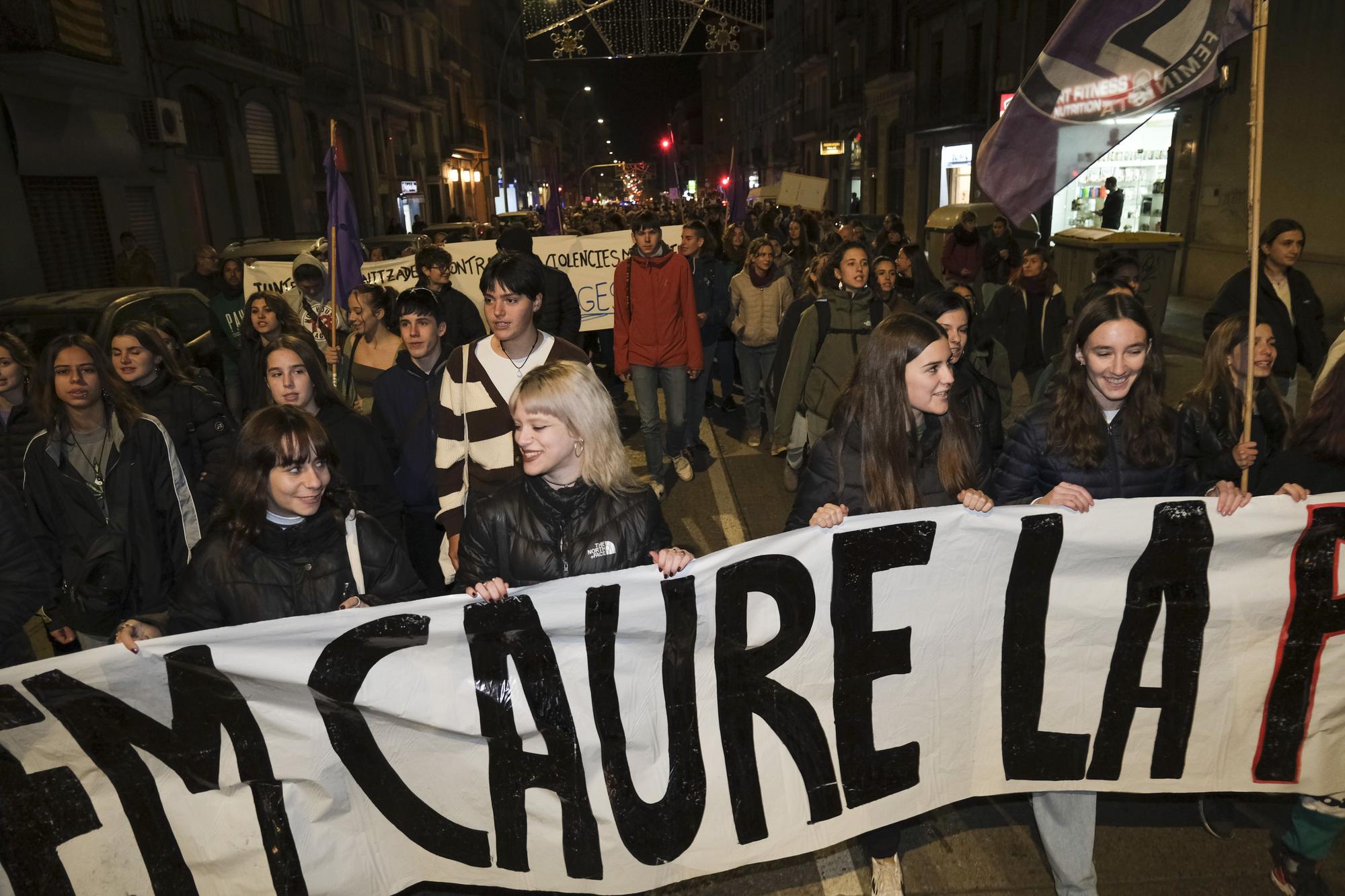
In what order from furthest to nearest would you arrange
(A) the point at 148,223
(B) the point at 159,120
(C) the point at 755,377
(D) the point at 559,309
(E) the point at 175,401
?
(A) the point at 148,223
(B) the point at 159,120
(C) the point at 755,377
(D) the point at 559,309
(E) the point at 175,401

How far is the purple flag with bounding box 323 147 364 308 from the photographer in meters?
6.02

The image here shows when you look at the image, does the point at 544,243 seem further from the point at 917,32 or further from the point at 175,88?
the point at 917,32

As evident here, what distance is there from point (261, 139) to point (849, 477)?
87.0ft

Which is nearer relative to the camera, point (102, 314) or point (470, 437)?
point (470, 437)

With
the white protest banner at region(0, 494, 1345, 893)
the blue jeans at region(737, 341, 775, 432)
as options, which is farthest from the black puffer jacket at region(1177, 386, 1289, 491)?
the blue jeans at region(737, 341, 775, 432)

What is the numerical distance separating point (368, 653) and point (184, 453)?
195cm

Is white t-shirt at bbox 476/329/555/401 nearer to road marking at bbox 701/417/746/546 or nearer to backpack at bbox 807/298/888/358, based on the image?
road marking at bbox 701/417/746/546

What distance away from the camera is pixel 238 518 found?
2623 millimetres

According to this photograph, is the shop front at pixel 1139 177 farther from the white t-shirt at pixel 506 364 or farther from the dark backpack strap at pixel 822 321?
the white t-shirt at pixel 506 364

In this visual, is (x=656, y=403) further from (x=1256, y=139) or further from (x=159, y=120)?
(x=159, y=120)

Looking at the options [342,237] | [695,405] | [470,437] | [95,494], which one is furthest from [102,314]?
[470,437]

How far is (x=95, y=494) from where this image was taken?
3.43 metres

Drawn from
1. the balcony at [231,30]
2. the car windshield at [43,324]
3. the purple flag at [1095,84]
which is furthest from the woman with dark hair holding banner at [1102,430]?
the balcony at [231,30]

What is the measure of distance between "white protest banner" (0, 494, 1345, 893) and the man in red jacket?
385 cm
